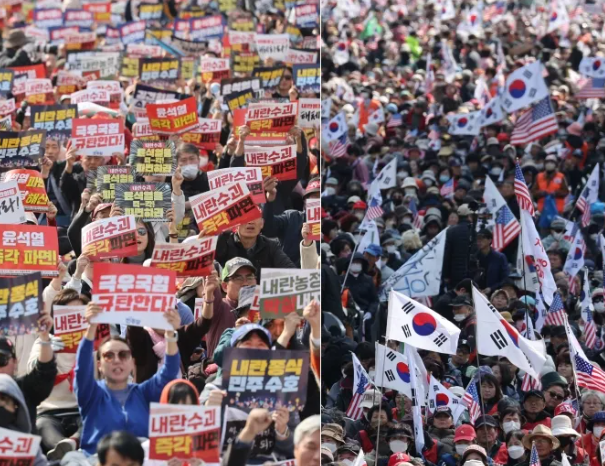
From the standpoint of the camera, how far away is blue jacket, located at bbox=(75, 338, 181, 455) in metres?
9.12

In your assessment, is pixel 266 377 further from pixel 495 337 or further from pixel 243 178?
pixel 243 178

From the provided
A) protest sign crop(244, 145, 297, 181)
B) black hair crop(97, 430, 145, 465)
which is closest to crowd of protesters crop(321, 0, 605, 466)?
protest sign crop(244, 145, 297, 181)

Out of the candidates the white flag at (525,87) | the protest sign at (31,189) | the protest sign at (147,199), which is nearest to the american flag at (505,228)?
the protest sign at (147,199)

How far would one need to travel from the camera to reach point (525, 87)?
25.4 metres

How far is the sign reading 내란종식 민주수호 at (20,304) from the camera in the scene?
9477 millimetres

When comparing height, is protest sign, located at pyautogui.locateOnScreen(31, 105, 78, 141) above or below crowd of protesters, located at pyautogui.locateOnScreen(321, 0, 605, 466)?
above

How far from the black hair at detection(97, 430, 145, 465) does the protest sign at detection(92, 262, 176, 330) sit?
1300 mm

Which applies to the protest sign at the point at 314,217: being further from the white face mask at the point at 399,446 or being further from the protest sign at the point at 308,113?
the protest sign at the point at 308,113

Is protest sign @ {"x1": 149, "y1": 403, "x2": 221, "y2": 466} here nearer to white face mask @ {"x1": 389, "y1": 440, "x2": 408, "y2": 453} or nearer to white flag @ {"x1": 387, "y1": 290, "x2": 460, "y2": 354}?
white face mask @ {"x1": 389, "y1": 440, "x2": 408, "y2": 453}

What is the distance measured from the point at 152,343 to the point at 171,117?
752 centimetres

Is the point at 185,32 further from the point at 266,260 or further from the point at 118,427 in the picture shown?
the point at 118,427

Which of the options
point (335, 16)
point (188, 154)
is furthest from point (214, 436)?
point (335, 16)

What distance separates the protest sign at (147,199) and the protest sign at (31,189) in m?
0.88

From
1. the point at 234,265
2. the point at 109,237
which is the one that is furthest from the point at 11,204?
the point at 234,265
